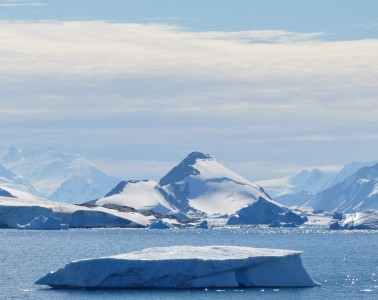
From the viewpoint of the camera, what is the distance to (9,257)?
301ft

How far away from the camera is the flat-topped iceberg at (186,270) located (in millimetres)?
54125

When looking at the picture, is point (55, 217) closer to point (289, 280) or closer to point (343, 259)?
point (343, 259)

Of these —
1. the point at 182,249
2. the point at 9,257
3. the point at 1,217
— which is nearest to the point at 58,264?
the point at 9,257

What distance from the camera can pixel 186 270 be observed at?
54531 millimetres

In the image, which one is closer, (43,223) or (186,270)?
(186,270)

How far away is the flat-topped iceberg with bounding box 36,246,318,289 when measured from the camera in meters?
54.1

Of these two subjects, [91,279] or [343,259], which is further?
[343,259]

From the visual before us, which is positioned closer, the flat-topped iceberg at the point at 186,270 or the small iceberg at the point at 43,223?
the flat-topped iceberg at the point at 186,270

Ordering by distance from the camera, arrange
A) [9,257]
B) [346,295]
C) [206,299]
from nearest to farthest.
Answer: [206,299], [346,295], [9,257]

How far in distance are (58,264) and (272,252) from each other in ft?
97.5

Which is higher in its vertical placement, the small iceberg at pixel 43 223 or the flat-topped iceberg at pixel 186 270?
the small iceberg at pixel 43 223

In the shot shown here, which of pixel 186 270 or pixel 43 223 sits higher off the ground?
pixel 43 223

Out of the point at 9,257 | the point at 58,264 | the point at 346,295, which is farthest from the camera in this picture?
the point at 9,257

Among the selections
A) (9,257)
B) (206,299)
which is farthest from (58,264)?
(206,299)
